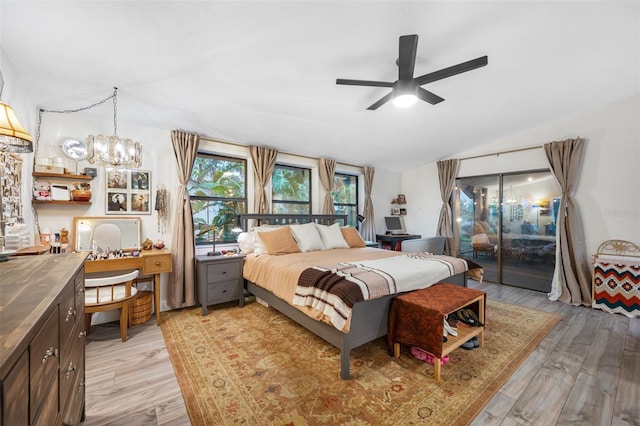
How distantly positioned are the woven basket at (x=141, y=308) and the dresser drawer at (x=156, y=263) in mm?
349

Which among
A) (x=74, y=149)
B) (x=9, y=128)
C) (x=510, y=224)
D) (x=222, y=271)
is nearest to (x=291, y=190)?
(x=222, y=271)

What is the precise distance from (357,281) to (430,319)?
0.62 meters

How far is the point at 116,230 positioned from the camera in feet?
10.1

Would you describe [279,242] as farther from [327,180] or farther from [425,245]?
[425,245]

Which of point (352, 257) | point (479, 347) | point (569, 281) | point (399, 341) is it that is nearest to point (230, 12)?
point (352, 257)

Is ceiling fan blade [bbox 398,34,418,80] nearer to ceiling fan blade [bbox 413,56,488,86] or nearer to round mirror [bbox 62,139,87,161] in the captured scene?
ceiling fan blade [bbox 413,56,488,86]

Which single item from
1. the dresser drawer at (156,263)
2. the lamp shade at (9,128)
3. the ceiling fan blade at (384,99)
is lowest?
the dresser drawer at (156,263)

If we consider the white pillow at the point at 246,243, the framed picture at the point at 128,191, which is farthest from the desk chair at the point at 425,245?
the framed picture at the point at 128,191

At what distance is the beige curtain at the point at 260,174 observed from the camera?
4.07 meters

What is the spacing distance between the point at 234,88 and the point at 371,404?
2937 mm

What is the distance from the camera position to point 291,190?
477cm

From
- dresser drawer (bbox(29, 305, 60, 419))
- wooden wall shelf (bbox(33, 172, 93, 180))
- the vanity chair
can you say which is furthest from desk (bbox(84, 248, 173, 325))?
dresser drawer (bbox(29, 305, 60, 419))

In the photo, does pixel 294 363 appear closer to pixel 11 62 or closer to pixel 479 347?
pixel 479 347

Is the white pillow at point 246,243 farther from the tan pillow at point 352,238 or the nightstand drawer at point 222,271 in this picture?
the tan pillow at point 352,238
